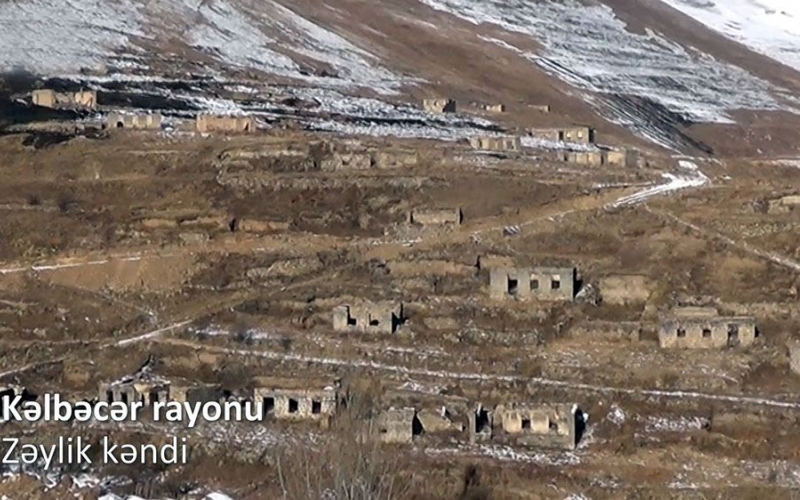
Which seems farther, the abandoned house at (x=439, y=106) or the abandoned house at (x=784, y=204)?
the abandoned house at (x=439, y=106)

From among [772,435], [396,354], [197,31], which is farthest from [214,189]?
[197,31]

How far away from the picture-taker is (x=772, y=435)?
91.3ft

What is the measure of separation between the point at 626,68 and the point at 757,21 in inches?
1784

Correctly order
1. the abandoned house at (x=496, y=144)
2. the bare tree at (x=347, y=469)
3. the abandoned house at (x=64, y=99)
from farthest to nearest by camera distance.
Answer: the abandoned house at (x=64, y=99)
the abandoned house at (x=496, y=144)
the bare tree at (x=347, y=469)

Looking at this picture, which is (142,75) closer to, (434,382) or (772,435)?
(434,382)

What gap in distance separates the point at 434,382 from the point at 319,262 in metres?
8.90

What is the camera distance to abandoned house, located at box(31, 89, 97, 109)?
60.3 metres

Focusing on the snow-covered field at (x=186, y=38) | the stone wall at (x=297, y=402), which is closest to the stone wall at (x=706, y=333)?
the stone wall at (x=297, y=402)

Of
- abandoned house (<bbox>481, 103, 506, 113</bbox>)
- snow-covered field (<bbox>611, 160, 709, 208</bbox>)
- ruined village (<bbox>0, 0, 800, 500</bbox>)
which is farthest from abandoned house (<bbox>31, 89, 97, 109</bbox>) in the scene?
snow-covered field (<bbox>611, 160, 709, 208</bbox>)

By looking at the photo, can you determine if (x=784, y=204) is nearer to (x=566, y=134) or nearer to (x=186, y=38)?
(x=566, y=134)

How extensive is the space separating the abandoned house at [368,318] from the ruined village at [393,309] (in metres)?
0.06

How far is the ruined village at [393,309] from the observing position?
26.3 meters

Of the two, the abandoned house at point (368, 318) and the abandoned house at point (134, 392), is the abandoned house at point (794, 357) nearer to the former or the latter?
the abandoned house at point (368, 318)

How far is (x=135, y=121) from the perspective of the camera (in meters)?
55.0
